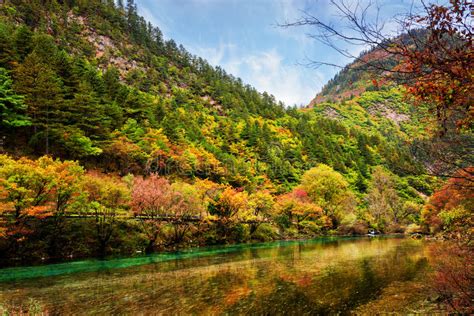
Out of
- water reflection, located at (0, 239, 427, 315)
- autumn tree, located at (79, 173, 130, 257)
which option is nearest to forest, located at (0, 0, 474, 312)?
autumn tree, located at (79, 173, 130, 257)

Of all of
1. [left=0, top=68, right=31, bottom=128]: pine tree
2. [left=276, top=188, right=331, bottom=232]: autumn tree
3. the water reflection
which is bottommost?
the water reflection

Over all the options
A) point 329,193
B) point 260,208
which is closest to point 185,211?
point 260,208

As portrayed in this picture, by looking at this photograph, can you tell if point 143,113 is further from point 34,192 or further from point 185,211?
point 34,192

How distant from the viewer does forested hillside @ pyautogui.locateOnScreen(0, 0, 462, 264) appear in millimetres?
23297

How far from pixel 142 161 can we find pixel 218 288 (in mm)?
34669

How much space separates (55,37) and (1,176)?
84.3 metres

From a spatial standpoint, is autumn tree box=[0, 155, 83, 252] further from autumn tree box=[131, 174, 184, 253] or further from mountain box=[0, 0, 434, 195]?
mountain box=[0, 0, 434, 195]

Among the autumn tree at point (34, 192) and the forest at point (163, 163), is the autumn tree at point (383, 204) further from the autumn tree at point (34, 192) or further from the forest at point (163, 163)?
the autumn tree at point (34, 192)

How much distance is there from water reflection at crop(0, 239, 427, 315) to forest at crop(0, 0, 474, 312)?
491 cm

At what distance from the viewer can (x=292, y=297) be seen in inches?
482

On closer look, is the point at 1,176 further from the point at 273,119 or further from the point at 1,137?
the point at 273,119

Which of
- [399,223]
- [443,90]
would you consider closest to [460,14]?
[443,90]

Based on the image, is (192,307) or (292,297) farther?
(292,297)

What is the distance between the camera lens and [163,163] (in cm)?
4750
